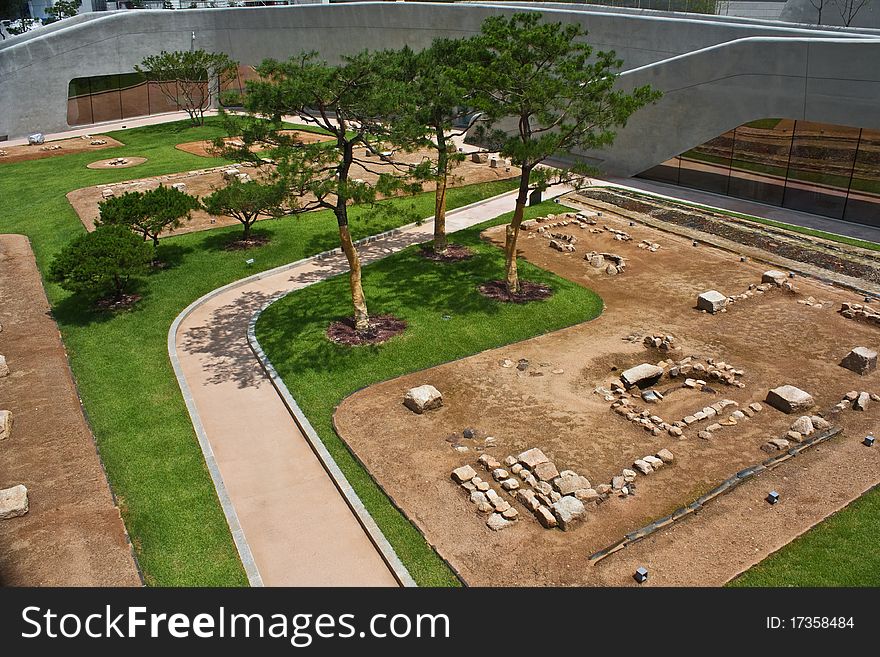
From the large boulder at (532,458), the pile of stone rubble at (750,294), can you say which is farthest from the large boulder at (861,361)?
the large boulder at (532,458)

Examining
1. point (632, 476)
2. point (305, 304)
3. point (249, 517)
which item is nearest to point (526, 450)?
point (632, 476)

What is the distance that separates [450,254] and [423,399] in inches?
430

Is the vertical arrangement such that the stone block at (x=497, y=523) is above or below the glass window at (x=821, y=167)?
below

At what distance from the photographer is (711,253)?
87.8 ft

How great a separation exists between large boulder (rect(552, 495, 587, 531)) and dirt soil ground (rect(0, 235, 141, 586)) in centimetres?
752

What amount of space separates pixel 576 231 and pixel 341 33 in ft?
108

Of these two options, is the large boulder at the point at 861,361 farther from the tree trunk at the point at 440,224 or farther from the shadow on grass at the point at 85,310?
the tree trunk at the point at 440,224

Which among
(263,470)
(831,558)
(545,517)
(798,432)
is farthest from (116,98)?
(831,558)

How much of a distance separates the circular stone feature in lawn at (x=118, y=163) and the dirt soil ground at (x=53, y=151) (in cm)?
439

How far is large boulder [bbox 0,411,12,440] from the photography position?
15906 mm

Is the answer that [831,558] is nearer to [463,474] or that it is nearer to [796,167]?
[463,474]

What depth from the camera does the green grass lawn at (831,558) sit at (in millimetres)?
11852

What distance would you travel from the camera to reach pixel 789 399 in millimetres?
16578
